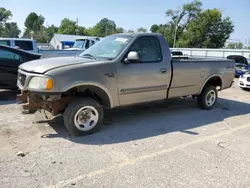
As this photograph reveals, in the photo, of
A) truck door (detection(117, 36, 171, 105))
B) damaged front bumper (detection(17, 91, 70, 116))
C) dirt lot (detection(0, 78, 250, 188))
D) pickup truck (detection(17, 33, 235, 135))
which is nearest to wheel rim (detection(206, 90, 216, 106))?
Answer: dirt lot (detection(0, 78, 250, 188))

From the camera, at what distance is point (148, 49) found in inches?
211

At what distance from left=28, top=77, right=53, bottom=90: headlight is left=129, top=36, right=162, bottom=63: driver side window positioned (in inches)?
71.2

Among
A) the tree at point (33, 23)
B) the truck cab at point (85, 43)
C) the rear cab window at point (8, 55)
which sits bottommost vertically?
the rear cab window at point (8, 55)

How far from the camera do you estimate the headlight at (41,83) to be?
13.1ft

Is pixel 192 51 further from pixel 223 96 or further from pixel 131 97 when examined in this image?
pixel 131 97

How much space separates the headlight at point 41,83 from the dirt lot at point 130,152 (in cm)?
93

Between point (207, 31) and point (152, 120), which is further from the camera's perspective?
point (207, 31)

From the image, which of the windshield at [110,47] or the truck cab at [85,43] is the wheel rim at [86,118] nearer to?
the windshield at [110,47]

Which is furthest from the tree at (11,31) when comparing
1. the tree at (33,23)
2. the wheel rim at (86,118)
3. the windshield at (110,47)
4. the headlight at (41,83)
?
the wheel rim at (86,118)

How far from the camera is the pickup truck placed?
4.19 m

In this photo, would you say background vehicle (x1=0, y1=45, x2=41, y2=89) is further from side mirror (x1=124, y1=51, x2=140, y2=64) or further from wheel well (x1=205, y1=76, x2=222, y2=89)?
wheel well (x1=205, y1=76, x2=222, y2=89)

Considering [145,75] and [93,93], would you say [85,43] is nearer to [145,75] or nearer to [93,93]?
[145,75]

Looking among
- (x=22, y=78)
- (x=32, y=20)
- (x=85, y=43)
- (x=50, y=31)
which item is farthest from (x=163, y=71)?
(x=32, y=20)

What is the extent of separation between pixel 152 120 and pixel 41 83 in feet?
8.75
